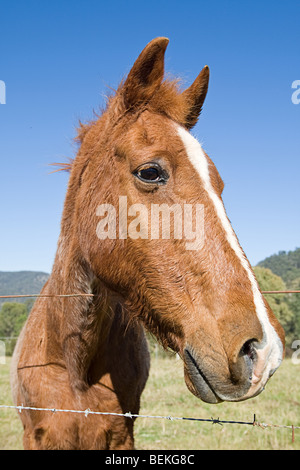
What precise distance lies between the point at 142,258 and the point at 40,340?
1.79 m

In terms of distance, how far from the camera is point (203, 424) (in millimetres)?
8328

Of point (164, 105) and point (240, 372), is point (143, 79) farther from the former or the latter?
point (240, 372)

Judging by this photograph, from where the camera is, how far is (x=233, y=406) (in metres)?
9.70

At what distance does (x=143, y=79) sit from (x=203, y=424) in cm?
774

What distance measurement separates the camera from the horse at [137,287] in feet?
6.66

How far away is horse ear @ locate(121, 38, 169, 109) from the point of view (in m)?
2.77

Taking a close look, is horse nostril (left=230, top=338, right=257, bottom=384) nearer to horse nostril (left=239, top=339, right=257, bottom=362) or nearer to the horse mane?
horse nostril (left=239, top=339, right=257, bottom=362)

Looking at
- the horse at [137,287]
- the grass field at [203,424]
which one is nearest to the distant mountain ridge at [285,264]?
the grass field at [203,424]

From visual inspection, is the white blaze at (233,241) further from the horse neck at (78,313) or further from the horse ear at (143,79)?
the horse neck at (78,313)

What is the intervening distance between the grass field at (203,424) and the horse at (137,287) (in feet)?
5.47

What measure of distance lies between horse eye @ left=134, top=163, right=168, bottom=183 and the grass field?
2.99 meters
